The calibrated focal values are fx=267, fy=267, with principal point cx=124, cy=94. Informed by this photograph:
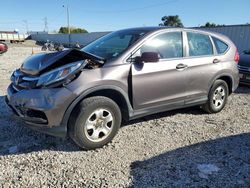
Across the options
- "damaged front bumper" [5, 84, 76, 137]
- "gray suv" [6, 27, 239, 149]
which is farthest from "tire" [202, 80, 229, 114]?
"damaged front bumper" [5, 84, 76, 137]

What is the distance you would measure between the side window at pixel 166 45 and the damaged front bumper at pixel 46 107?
1.41m

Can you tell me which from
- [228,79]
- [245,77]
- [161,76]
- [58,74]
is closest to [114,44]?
[161,76]

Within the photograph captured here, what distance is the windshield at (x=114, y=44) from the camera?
4125 millimetres

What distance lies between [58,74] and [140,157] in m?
1.55

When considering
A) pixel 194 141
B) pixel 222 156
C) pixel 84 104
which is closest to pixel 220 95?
pixel 194 141

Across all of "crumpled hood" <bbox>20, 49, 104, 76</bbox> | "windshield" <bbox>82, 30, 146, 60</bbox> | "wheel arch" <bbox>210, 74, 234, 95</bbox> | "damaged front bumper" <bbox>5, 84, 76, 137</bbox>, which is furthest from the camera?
"wheel arch" <bbox>210, 74, 234, 95</bbox>

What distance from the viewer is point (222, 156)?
3.70 metres

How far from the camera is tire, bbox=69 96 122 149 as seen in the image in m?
3.51

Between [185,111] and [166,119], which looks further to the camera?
[185,111]

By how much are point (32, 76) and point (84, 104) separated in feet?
2.87

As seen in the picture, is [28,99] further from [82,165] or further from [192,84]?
[192,84]

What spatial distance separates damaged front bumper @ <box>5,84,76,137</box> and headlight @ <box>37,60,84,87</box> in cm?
11

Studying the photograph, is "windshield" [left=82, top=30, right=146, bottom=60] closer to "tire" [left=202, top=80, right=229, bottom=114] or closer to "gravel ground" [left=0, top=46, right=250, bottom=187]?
"gravel ground" [left=0, top=46, right=250, bottom=187]

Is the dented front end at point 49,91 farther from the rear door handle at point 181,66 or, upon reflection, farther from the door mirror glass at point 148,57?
the rear door handle at point 181,66
